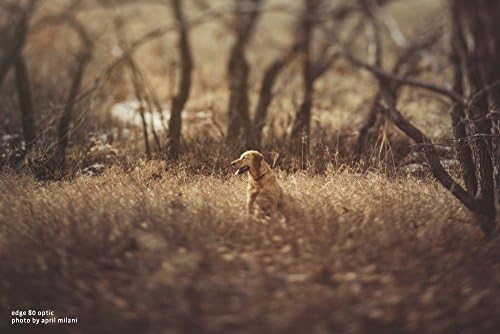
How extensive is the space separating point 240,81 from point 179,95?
51.6 inches

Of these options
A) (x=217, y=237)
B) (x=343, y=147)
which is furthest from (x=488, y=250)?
(x=343, y=147)

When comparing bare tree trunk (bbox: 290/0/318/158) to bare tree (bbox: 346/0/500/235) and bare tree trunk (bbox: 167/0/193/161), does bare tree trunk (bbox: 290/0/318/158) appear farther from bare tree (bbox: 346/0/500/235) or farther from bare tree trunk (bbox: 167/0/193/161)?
bare tree (bbox: 346/0/500/235)

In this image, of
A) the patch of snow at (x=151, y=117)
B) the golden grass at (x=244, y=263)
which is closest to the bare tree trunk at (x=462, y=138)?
the golden grass at (x=244, y=263)

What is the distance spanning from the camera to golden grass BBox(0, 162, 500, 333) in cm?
349

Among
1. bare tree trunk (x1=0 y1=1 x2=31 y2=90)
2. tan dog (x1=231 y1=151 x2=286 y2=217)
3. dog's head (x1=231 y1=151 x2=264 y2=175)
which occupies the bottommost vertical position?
tan dog (x1=231 y1=151 x2=286 y2=217)

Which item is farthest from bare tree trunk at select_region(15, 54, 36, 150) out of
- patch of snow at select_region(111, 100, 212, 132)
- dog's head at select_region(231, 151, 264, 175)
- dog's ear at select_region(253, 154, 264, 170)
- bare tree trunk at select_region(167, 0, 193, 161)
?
dog's ear at select_region(253, 154, 264, 170)

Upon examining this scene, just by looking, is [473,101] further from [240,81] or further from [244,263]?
[240,81]

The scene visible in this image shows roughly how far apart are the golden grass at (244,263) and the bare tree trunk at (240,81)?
376cm

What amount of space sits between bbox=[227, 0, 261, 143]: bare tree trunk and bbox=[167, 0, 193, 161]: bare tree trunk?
2.66 ft

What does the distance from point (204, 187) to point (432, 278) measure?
274 cm

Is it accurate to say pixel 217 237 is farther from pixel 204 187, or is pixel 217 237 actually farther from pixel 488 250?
pixel 488 250

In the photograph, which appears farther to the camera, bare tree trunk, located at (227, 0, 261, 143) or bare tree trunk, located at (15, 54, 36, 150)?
bare tree trunk, located at (227, 0, 261, 143)

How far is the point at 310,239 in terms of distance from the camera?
434 cm

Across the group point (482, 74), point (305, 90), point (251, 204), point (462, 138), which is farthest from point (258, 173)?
point (305, 90)
